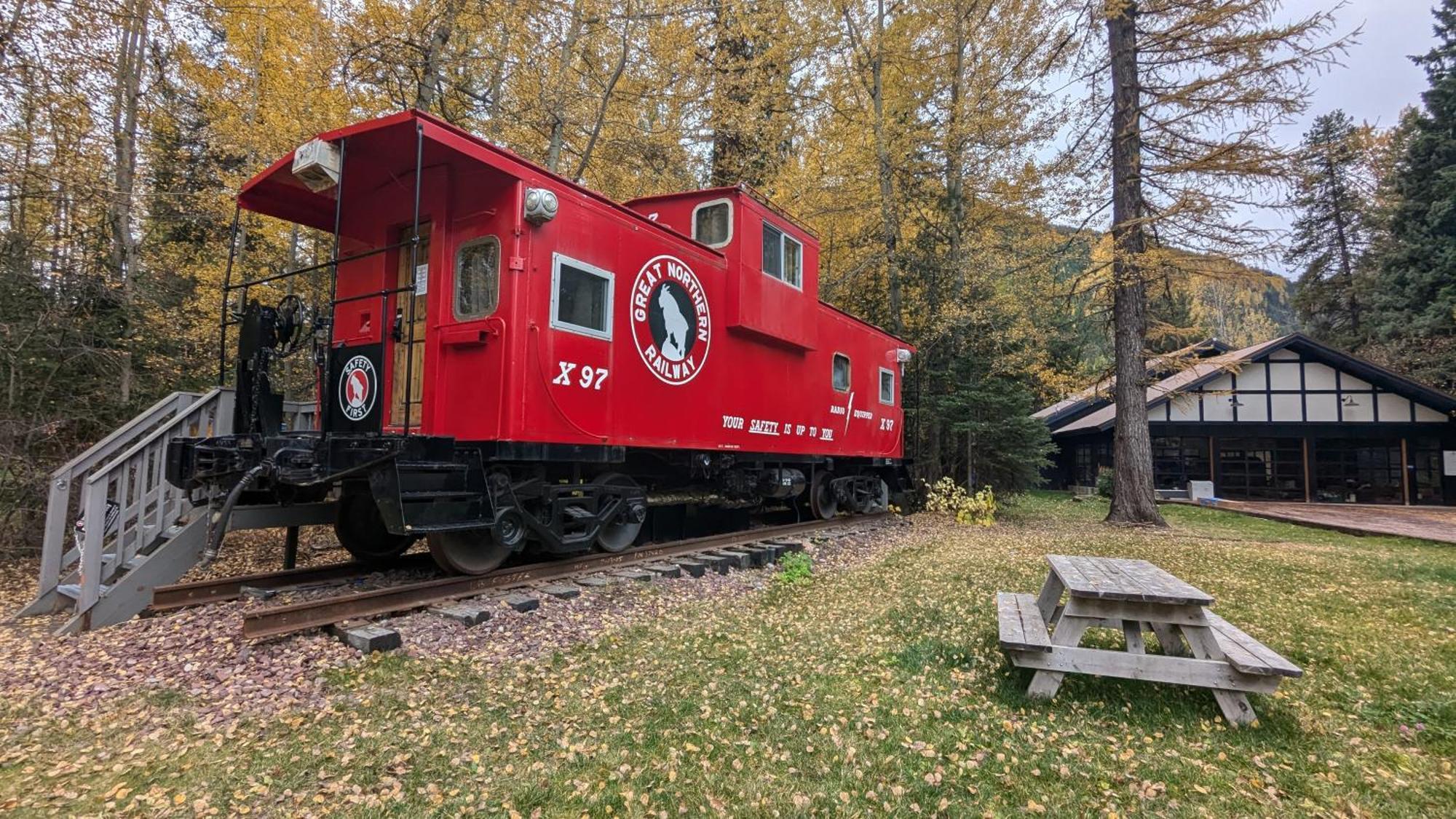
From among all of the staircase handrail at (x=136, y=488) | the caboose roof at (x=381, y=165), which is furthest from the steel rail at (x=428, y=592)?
the caboose roof at (x=381, y=165)

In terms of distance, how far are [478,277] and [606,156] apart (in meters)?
7.12

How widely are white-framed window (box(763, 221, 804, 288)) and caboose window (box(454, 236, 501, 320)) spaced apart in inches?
145

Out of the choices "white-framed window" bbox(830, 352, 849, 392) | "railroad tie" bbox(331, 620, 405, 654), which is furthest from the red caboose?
"white-framed window" bbox(830, 352, 849, 392)

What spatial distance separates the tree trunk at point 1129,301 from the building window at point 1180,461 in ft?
41.0

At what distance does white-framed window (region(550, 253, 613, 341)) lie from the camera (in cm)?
570

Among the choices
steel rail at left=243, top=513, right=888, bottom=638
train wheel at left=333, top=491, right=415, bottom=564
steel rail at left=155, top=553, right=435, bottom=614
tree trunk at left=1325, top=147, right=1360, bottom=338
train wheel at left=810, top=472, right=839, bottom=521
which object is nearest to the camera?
steel rail at left=243, top=513, right=888, bottom=638

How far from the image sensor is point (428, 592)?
5219 millimetres

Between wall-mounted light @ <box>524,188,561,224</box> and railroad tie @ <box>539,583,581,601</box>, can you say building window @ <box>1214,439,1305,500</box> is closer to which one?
railroad tie @ <box>539,583,581,601</box>

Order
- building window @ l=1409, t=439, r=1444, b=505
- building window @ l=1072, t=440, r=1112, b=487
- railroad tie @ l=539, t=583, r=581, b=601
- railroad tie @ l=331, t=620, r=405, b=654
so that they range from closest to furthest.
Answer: railroad tie @ l=331, t=620, r=405, b=654 → railroad tie @ l=539, t=583, r=581, b=601 → building window @ l=1409, t=439, r=1444, b=505 → building window @ l=1072, t=440, r=1112, b=487

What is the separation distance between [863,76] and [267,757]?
1731cm

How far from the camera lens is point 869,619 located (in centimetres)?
532

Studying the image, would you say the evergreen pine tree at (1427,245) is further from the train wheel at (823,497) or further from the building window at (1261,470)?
the train wheel at (823,497)

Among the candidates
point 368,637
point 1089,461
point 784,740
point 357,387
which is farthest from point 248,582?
point 1089,461

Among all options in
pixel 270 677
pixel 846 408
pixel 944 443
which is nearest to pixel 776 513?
pixel 846 408
